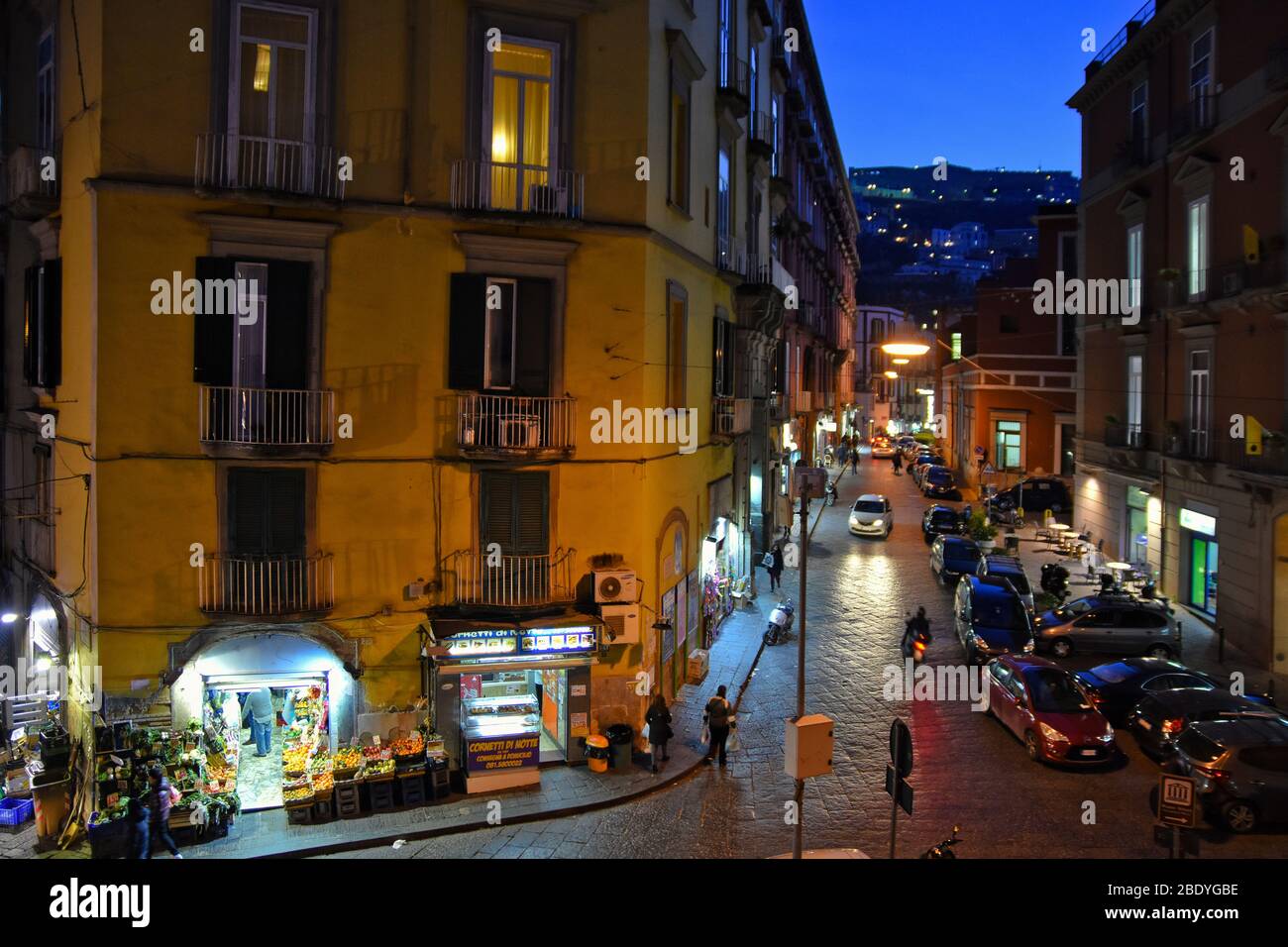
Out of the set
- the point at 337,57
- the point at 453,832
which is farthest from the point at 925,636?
the point at 337,57

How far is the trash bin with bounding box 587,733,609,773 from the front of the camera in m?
17.0

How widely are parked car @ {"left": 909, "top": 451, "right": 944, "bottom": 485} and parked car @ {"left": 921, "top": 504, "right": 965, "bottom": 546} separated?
24.0 meters

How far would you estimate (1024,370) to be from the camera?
53188 millimetres

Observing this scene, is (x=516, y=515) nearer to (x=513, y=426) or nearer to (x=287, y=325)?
(x=513, y=426)

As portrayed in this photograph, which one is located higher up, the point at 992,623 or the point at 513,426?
the point at 513,426

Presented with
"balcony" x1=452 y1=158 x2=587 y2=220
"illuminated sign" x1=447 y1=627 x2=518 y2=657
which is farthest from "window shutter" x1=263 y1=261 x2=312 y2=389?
"illuminated sign" x1=447 y1=627 x2=518 y2=657

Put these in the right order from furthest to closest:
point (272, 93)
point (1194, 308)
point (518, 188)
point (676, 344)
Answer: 1. point (1194, 308)
2. point (676, 344)
3. point (518, 188)
4. point (272, 93)

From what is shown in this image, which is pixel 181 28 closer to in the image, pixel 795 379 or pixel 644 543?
pixel 644 543

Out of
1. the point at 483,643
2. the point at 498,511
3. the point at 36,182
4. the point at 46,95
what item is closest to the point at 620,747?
the point at 483,643

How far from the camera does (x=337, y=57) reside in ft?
53.7

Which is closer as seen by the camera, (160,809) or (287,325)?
(160,809)

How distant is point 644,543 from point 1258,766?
10.7m

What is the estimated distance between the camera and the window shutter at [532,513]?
17641 millimetres

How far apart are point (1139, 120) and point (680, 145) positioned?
2024 cm
